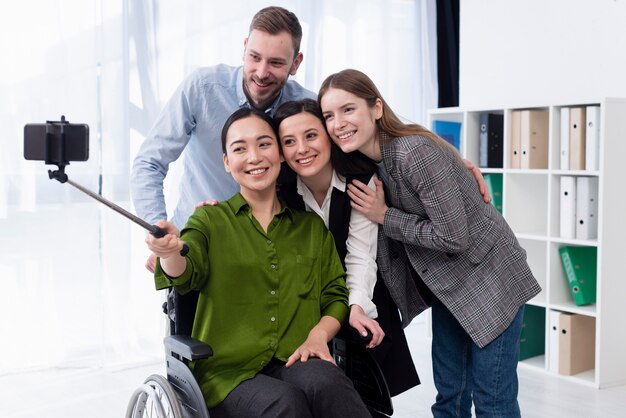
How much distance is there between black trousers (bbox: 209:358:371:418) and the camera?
1661mm

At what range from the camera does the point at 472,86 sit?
4395 millimetres

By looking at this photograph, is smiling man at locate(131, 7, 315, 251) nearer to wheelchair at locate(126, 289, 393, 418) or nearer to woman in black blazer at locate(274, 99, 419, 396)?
woman in black blazer at locate(274, 99, 419, 396)

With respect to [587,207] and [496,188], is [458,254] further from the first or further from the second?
[496,188]

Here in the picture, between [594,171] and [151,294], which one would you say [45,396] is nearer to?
[151,294]

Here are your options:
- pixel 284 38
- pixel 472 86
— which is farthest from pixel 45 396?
pixel 472 86

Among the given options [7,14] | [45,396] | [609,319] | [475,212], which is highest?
[7,14]

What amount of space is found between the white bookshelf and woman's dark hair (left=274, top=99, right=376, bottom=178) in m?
1.51

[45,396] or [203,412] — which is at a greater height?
[203,412]

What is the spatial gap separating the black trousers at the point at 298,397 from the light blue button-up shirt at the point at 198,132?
73 centimetres

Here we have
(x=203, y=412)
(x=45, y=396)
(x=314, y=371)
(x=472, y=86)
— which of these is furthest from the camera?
(x=472, y=86)

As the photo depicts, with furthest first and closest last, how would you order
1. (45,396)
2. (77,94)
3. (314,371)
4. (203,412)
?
(77,94) < (45,396) < (314,371) < (203,412)

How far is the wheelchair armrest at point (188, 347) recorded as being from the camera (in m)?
1.66

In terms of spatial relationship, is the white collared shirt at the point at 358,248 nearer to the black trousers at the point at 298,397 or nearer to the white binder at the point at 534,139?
the black trousers at the point at 298,397

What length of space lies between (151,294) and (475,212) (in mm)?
1979
